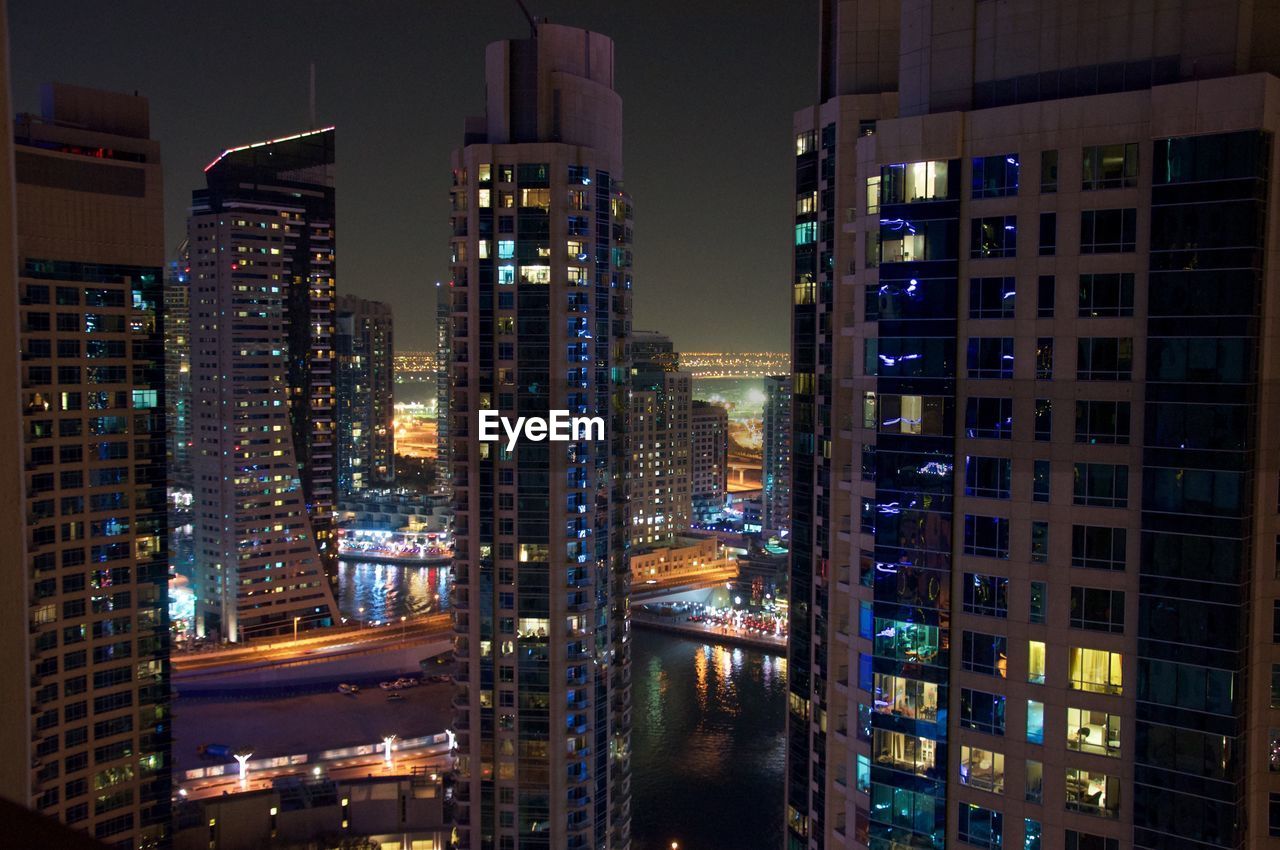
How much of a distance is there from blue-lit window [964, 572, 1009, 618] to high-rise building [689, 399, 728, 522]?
57.9 metres

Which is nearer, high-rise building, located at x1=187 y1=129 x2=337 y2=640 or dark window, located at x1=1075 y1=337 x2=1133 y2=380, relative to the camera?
dark window, located at x1=1075 y1=337 x2=1133 y2=380

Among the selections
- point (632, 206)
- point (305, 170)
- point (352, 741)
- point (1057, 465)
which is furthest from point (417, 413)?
point (1057, 465)

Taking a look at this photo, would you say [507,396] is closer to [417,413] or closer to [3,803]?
[3,803]

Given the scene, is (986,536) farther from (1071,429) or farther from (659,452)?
(659,452)

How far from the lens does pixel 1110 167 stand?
7934 millimetres

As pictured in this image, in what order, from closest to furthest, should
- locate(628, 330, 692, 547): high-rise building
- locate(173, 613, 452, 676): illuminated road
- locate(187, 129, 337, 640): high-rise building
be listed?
1. locate(173, 613, 452, 676): illuminated road
2. locate(187, 129, 337, 640): high-rise building
3. locate(628, 330, 692, 547): high-rise building

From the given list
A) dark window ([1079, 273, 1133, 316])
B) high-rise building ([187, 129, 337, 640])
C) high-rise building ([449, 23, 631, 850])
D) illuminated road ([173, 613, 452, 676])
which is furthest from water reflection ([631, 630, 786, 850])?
dark window ([1079, 273, 1133, 316])

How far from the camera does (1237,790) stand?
24.9 ft

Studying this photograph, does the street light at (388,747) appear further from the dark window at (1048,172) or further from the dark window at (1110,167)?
the dark window at (1110,167)

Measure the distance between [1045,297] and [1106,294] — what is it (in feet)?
1.47

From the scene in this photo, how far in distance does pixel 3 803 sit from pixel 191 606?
4993 cm

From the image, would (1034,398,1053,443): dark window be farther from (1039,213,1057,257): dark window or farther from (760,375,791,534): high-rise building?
(760,375,791,534): high-rise building

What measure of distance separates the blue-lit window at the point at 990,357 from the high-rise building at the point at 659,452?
48699mm

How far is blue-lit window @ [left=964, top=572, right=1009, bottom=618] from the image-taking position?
841 cm
